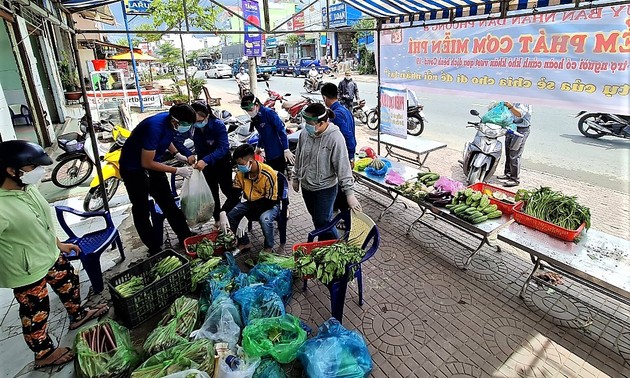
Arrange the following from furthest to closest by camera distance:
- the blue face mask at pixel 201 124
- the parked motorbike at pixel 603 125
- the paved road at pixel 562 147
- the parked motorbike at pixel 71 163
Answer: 1. the parked motorbike at pixel 603 125
2. the paved road at pixel 562 147
3. the parked motorbike at pixel 71 163
4. the blue face mask at pixel 201 124

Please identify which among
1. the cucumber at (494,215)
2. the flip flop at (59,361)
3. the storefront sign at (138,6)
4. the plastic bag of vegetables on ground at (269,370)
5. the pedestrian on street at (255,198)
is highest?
the storefront sign at (138,6)

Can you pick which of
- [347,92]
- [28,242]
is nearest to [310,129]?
[28,242]

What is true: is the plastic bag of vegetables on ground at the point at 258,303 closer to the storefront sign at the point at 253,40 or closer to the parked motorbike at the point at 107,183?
the parked motorbike at the point at 107,183

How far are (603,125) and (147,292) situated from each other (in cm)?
987

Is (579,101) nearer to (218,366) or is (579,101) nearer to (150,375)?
(218,366)

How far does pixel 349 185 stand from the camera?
10.7 feet

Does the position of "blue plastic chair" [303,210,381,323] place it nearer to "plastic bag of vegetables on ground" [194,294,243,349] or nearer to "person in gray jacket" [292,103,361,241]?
"person in gray jacket" [292,103,361,241]

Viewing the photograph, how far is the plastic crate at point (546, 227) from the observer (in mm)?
3145

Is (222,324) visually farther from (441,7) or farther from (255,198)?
(441,7)

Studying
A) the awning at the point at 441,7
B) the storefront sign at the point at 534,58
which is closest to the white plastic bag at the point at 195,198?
the awning at the point at 441,7

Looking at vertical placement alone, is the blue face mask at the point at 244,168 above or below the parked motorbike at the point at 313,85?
below

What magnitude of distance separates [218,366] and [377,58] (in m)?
5.49

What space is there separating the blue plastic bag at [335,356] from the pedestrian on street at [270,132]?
2438 millimetres

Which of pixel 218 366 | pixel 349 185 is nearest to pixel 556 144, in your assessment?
pixel 349 185
